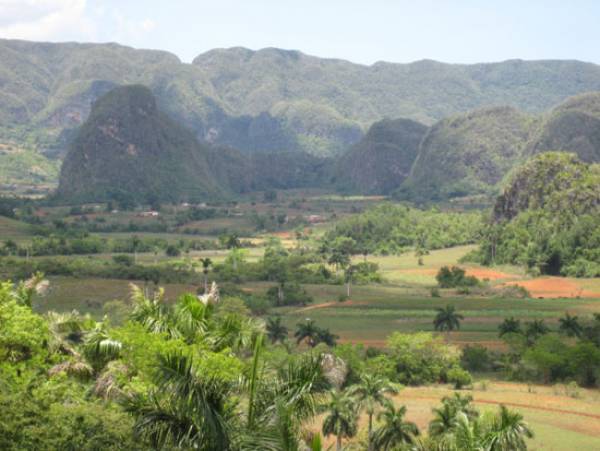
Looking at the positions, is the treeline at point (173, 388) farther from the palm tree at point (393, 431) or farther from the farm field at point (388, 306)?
the farm field at point (388, 306)

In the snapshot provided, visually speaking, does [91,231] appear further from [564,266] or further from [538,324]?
[538,324]

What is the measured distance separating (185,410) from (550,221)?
11779 centimetres

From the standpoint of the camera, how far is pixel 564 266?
362ft

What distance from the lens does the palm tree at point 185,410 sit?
43.2ft

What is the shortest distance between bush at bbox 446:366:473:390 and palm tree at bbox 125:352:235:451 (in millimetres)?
38215

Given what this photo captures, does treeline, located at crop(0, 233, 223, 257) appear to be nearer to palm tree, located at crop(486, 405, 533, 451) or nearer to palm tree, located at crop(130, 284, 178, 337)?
palm tree, located at crop(486, 405, 533, 451)

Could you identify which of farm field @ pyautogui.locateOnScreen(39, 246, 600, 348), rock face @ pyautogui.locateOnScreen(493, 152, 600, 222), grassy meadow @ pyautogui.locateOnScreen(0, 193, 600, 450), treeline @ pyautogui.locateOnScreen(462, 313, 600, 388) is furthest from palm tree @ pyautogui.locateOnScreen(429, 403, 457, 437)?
rock face @ pyautogui.locateOnScreen(493, 152, 600, 222)

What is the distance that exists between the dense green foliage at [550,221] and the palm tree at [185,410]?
98.2 metres

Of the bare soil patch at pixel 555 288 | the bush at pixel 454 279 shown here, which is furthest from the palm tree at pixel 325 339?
the bush at pixel 454 279

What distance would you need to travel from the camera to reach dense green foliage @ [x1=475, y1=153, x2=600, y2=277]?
110875mm

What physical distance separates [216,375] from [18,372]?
10332 millimetres

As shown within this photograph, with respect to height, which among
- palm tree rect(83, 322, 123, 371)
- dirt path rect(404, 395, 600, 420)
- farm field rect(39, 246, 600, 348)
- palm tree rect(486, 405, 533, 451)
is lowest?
farm field rect(39, 246, 600, 348)

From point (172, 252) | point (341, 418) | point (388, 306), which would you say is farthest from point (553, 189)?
point (341, 418)

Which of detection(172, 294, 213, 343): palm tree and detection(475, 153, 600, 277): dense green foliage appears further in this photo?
detection(475, 153, 600, 277): dense green foliage
